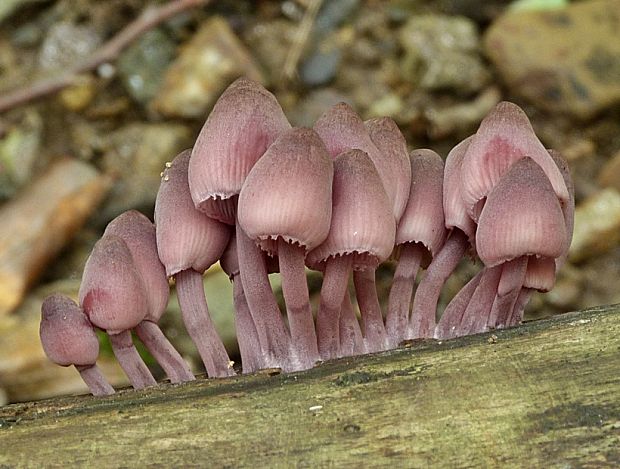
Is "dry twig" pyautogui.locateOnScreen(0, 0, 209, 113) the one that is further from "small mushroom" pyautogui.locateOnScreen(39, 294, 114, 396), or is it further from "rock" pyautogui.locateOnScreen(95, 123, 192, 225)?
"small mushroom" pyautogui.locateOnScreen(39, 294, 114, 396)

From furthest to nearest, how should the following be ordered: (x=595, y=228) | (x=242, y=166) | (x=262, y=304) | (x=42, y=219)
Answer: (x=595, y=228) → (x=42, y=219) → (x=262, y=304) → (x=242, y=166)

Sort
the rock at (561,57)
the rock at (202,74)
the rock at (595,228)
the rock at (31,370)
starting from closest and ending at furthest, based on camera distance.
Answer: the rock at (31,370), the rock at (595,228), the rock at (202,74), the rock at (561,57)

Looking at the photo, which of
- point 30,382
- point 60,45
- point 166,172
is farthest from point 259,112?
point 60,45

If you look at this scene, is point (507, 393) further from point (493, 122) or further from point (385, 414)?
point (493, 122)

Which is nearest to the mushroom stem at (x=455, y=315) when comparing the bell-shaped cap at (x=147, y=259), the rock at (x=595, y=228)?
the bell-shaped cap at (x=147, y=259)

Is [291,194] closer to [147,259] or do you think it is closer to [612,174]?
[147,259]

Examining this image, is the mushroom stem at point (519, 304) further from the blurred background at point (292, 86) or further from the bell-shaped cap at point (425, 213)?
the blurred background at point (292, 86)

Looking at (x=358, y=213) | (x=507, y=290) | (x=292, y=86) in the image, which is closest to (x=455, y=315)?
(x=507, y=290)
